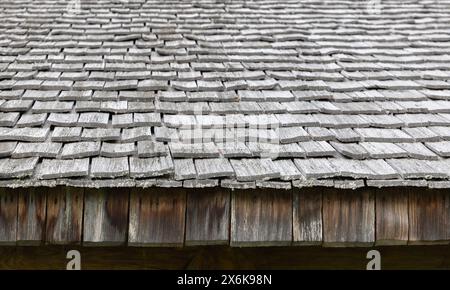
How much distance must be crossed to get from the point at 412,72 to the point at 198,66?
1564 millimetres

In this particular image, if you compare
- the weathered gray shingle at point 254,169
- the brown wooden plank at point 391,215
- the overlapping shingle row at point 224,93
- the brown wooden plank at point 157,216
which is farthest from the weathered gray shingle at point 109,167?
the brown wooden plank at point 391,215

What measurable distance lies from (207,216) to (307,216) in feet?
1.57

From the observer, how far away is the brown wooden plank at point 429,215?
2232mm

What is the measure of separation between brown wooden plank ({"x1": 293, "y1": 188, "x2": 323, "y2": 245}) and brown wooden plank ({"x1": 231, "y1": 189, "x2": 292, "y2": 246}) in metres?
0.03

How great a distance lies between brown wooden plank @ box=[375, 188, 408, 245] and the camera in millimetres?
2207

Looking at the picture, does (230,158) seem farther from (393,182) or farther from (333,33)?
(333,33)

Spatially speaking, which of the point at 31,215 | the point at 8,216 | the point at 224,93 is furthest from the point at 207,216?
the point at 224,93

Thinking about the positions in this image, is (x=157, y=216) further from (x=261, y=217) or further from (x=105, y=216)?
(x=261, y=217)

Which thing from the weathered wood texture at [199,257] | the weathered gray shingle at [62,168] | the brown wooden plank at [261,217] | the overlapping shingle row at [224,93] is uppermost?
the overlapping shingle row at [224,93]

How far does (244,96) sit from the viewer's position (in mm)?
2893

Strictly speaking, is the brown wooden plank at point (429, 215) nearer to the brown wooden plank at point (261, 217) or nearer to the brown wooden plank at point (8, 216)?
the brown wooden plank at point (261, 217)

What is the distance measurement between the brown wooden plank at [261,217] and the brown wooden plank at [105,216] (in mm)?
512

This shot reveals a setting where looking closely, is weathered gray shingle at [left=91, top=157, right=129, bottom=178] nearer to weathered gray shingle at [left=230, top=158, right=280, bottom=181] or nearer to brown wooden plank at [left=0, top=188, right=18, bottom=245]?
brown wooden plank at [left=0, top=188, right=18, bottom=245]
